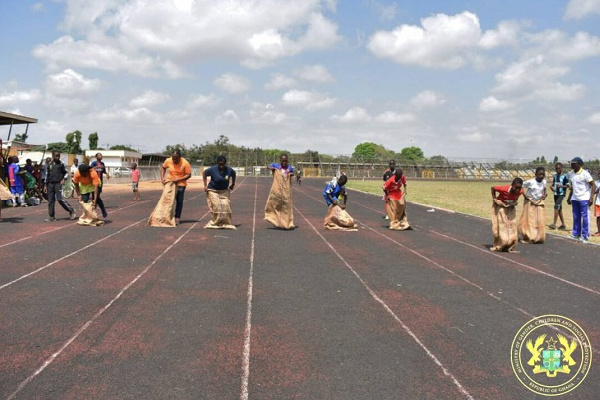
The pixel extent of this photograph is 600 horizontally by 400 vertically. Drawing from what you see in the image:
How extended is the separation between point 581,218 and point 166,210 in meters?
9.79

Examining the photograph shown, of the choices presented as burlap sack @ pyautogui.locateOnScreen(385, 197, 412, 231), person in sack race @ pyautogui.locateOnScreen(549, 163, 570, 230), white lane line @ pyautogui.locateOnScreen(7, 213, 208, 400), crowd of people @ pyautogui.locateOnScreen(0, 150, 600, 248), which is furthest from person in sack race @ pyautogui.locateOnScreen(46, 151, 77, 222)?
person in sack race @ pyautogui.locateOnScreen(549, 163, 570, 230)

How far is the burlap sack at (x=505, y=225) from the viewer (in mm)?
9273

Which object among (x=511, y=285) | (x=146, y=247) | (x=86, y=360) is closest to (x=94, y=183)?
(x=146, y=247)

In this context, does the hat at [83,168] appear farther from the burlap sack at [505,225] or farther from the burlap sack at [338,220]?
the burlap sack at [505,225]

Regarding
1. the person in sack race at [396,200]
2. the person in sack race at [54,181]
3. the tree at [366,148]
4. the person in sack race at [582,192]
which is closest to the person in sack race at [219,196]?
the person in sack race at [54,181]

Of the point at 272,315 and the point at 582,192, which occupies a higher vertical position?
the point at 582,192

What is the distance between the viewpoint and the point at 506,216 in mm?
9320

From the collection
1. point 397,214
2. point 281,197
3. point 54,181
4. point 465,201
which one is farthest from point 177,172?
point 465,201

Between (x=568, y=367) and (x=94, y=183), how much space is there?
34.0ft

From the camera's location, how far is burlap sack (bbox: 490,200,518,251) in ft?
30.4

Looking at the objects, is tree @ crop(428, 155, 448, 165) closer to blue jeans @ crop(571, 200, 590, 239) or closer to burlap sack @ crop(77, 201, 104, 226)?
blue jeans @ crop(571, 200, 590, 239)

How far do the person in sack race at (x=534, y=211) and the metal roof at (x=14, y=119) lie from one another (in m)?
19.6

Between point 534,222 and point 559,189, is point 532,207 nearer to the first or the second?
point 534,222

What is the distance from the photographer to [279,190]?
11852 mm
